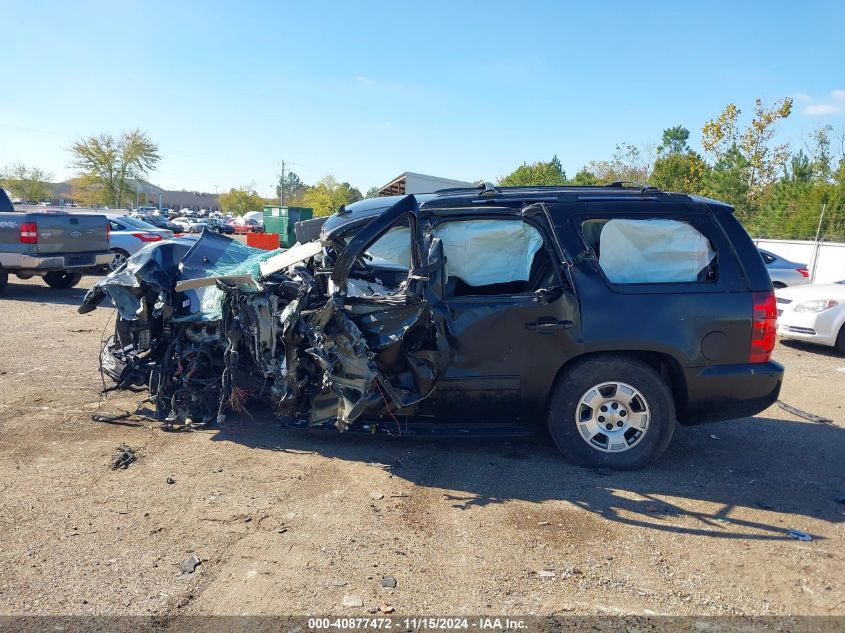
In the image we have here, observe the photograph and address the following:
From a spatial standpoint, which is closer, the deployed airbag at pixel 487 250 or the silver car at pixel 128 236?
the deployed airbag at pixel 487 250

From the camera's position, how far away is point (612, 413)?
4438mm

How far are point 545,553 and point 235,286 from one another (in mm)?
2904

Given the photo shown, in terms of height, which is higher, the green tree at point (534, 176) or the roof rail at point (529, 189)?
the green tree at point (534, 176)

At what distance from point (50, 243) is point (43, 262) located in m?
0.39

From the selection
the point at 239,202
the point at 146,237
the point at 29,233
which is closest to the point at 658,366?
the point at 29,233

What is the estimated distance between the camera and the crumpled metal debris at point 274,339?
430 centimetres

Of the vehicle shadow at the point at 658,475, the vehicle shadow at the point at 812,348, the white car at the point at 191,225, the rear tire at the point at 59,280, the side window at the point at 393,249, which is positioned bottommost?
the vehicle shadow at the point at 658,475

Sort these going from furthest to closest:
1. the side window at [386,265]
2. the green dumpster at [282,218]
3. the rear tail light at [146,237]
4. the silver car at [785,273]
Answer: the green dumpster at [282,218] < the rear tail light at [146,237] < the silver car at [785,273] < the side window at [386,265]

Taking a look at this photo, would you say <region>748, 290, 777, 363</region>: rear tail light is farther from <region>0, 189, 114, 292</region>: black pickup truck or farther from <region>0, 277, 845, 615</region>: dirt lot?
<region>0, 189, 114, 292</region>: black pickup truck

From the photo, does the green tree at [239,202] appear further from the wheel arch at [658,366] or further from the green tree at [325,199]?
the wheel arch at [658,366]

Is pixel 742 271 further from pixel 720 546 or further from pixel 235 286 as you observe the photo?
pixel 235 286

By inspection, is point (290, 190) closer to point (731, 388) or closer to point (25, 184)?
point (25, 184)

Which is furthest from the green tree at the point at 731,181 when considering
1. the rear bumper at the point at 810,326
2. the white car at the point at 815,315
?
the rear bumper at the point at 810,326

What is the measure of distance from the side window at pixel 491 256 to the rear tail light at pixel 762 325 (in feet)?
5.09
